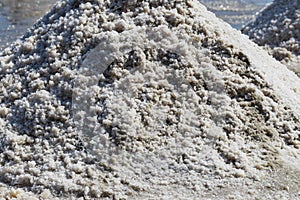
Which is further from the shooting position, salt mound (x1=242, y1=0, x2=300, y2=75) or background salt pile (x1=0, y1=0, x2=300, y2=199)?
salt mound (x1=242, y1=0, x2=300, y2=75)

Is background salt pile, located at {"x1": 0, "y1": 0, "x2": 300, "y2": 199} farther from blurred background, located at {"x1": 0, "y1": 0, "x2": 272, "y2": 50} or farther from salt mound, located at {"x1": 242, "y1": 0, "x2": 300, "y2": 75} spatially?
blurred background, located at {"x1": 0, "y1": 0, "x2": 272, "y2": 50}

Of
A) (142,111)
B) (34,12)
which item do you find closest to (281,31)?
(142,111)

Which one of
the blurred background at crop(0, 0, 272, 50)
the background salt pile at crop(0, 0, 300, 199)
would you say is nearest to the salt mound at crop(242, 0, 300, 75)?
the background salt pile at crop(0, 0, 300, 199)

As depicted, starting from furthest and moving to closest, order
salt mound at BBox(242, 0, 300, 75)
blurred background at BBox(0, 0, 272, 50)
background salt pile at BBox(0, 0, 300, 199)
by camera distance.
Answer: blurred background at BBox(0, 0, 272, 50), salt mound at BBox(242, 0, 300, 75), background salt pile at BBox(0, 0, 300, 199)

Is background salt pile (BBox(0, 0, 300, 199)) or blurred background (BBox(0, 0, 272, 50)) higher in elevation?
blurred background (BBox(0, 0, 272, 50))

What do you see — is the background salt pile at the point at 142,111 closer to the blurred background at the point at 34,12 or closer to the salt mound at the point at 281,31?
the salt mound at the point at 281,31

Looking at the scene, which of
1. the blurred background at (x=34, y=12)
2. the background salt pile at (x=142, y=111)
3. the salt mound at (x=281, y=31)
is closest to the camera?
the background salt pile at (x=142, y=111)

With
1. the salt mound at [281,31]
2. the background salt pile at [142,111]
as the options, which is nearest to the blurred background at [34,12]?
the salt mound at [281,31]
